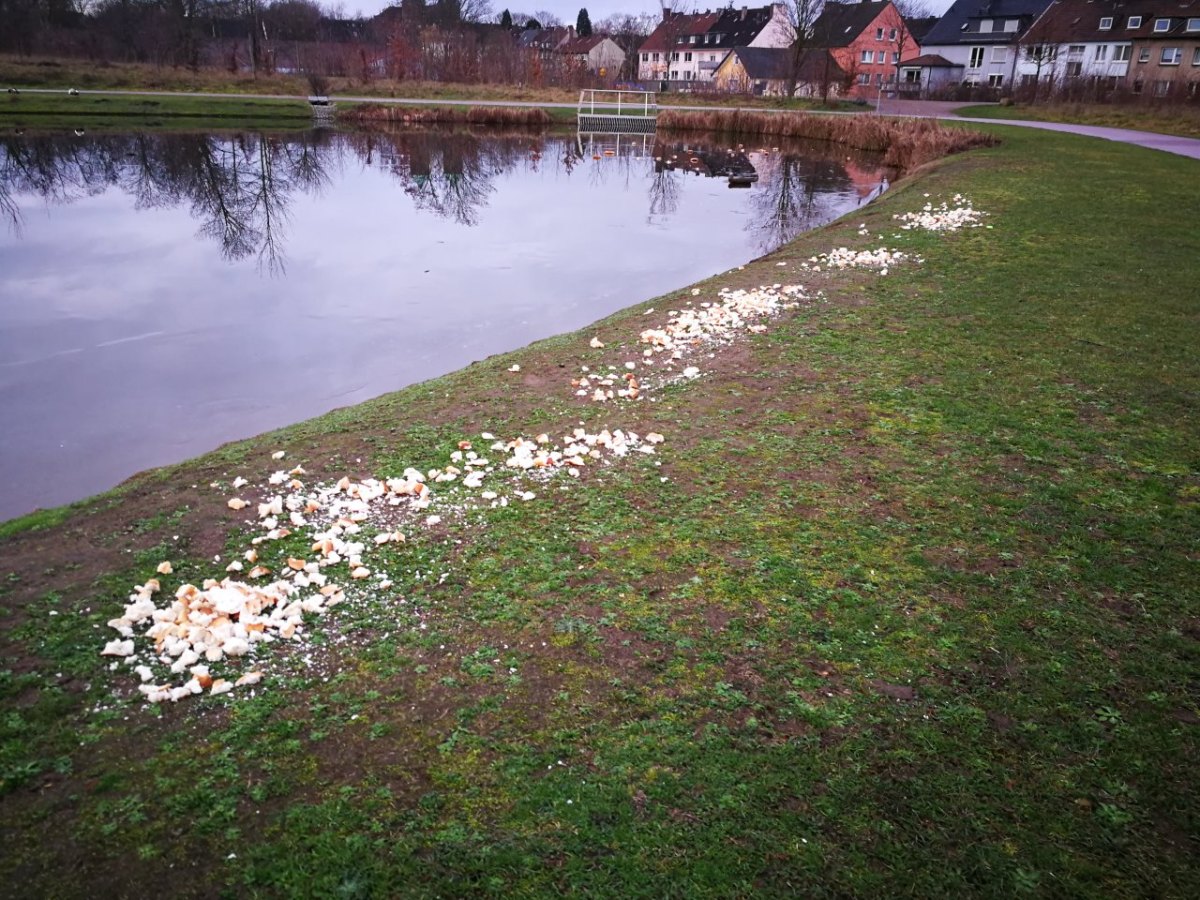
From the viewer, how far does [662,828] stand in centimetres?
289

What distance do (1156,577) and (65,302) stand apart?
47.2ft

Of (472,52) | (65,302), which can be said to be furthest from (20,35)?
(65,302)

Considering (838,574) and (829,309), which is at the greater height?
(829,309)

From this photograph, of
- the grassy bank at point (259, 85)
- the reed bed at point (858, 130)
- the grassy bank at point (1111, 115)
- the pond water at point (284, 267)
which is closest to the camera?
the pond water at point (284, 267)

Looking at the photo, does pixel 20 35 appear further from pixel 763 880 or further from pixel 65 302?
pixel 763 880

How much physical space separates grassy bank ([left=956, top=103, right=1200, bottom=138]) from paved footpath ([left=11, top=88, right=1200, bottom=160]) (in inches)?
35.8

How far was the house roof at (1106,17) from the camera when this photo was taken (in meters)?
50.6

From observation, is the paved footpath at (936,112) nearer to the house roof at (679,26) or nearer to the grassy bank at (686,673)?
the grassy bank at (686,673)

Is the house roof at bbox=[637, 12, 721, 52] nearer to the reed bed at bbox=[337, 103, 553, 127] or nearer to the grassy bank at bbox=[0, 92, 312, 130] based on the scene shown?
the reed bed at bbox=[337, 103, 553, 127]

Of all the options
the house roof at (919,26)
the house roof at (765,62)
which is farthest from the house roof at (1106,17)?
the house roof at (919,26)

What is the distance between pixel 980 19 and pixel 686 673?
78.2 m

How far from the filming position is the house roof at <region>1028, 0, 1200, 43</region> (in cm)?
5059

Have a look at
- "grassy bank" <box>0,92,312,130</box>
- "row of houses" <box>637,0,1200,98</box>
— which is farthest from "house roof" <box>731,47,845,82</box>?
"grassy bank" <box>0,92,312,130</box>

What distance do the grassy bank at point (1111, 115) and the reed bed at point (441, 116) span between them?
23.8 metres
